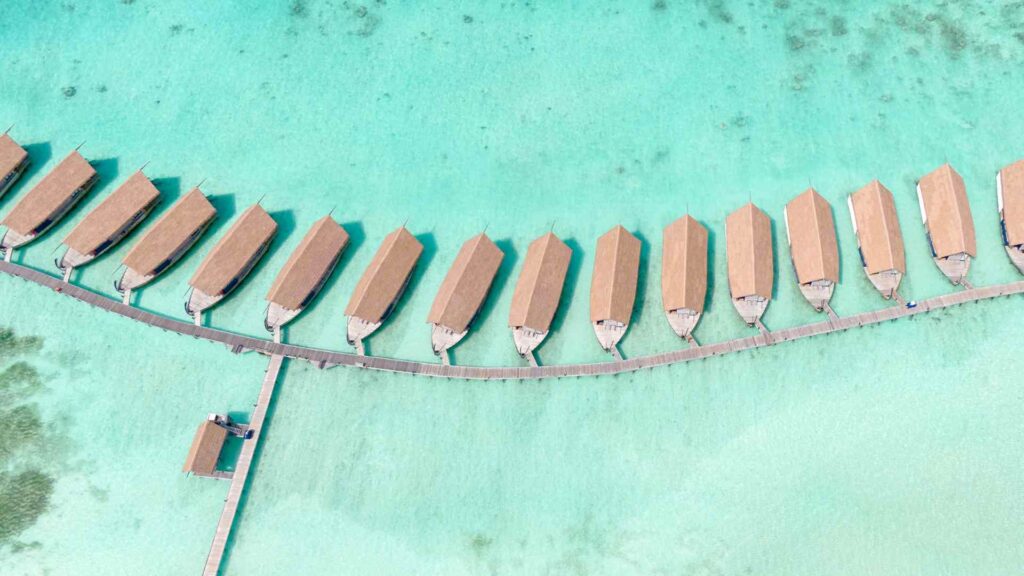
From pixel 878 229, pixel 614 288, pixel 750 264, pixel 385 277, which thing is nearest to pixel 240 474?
pixel 385 277

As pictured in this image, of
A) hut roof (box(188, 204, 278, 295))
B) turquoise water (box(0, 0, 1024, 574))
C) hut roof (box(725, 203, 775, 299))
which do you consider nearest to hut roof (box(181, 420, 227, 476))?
turquoise water (box(0, 0, 1024, 574))

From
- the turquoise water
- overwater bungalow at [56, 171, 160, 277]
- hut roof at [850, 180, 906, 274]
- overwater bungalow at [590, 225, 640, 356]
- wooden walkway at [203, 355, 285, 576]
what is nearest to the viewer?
wooden walkway at [203, 355, 285, 576]

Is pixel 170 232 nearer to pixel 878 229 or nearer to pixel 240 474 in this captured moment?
pixel 240 474

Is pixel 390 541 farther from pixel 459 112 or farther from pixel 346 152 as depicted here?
pixel 459 112

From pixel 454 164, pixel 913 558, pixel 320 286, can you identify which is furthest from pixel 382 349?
pixel 913 558

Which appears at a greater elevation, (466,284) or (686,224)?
(686,224)

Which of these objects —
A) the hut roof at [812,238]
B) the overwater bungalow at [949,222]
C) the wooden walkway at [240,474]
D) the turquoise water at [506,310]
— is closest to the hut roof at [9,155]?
the turquoise water at [506,310]

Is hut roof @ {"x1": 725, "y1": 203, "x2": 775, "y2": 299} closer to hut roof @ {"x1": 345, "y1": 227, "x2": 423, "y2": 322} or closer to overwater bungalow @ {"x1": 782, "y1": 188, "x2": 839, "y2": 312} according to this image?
overwater bungalow @ {"x1": 782, "y1": 188, "x2": 839, "y2": 312}

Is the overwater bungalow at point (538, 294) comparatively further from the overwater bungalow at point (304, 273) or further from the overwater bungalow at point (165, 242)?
the overwater bungalow at point (165, 242)
